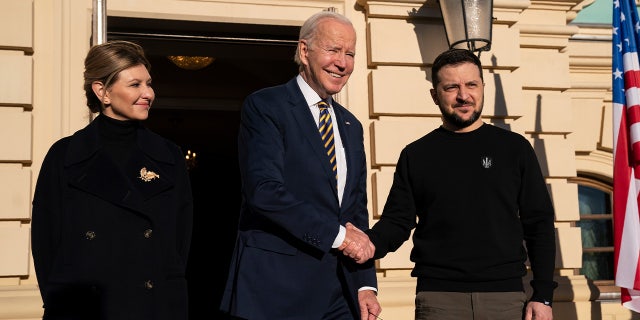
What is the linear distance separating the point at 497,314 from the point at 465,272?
0.22 m

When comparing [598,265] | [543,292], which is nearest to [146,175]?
[543,292]

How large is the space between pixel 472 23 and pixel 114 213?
389 cm

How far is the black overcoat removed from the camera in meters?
3.09

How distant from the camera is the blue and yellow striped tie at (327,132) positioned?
337 cm

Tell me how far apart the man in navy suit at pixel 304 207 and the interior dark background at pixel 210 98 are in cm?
359

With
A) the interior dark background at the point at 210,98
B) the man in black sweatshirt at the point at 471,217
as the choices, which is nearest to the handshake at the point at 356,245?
the man in black sweatshirt at the point at 471,217

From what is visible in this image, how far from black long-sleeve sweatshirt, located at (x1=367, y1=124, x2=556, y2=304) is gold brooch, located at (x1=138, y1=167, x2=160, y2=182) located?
92 cm

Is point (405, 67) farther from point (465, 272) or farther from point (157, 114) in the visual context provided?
point (157, 114)

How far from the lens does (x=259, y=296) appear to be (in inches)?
126

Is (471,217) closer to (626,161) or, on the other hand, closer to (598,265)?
(626,161)

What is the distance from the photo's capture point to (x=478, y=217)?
3.71 meters

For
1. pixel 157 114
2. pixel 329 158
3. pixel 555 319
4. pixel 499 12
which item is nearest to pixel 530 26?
pixel 499 12

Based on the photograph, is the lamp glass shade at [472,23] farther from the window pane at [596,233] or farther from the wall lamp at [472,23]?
the window pane at [596,233]

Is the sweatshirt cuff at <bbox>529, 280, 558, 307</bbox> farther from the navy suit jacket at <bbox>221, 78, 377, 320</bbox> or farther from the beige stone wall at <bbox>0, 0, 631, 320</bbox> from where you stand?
→ the beige stone wall at <bbox>0, 0, 631, 320</bbox>
